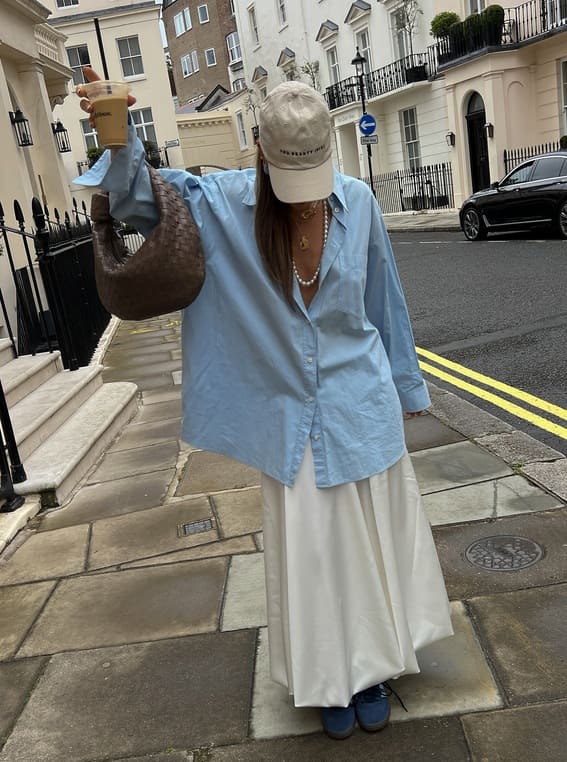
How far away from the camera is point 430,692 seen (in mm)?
2209

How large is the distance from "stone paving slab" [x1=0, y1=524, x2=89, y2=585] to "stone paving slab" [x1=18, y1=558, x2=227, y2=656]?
166mm

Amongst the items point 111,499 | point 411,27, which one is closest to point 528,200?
point 111,499

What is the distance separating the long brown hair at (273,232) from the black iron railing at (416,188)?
23.6 metres

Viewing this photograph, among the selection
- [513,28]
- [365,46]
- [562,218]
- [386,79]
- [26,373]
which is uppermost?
[365,46]

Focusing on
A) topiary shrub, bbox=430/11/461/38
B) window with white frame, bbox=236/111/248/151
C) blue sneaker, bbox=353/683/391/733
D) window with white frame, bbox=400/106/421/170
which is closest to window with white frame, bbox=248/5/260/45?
window with white frame, bbox=236/111/248/151

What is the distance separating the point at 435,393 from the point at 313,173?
3.90 meters

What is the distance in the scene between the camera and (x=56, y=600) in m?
3.04

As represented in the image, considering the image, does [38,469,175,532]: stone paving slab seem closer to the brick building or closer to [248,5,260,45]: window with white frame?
[248,5,260,45]: window with white frame

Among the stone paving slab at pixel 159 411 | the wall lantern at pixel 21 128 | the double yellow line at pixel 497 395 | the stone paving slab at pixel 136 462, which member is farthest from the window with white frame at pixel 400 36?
the stone paving slab at pixel 136 462

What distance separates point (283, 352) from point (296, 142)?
1.76 ft

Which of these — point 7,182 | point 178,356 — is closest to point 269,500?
point 178,356

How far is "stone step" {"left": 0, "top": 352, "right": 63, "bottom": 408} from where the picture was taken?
17.3 feet

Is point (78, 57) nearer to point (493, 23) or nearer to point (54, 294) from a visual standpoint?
point (493, 23)

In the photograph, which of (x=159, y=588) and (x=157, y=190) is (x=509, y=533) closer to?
(x=159, y=588)
